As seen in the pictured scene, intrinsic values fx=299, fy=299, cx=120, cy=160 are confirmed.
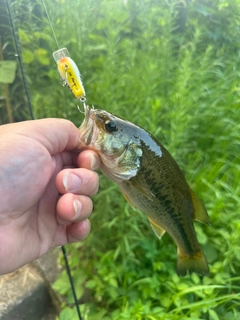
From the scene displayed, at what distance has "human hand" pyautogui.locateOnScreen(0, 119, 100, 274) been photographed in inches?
35.7

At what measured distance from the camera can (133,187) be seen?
1019 millimetres

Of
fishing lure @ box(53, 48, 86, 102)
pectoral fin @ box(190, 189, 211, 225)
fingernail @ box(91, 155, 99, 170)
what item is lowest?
pectoral fin @ box(190, 189, 211, 225)

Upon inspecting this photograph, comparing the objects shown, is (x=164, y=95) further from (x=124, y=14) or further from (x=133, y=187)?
(x=133, y=187)

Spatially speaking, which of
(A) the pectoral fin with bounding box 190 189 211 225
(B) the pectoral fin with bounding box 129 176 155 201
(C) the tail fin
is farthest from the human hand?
(C) the tail fin

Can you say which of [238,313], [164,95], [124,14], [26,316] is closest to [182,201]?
[238,313]

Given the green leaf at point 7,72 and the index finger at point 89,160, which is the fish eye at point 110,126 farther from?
the green leaf at point 7,72

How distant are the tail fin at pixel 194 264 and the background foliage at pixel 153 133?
0.35 ft

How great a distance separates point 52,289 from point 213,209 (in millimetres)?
1075

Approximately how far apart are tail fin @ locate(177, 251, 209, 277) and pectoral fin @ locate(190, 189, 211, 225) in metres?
→ 0.20

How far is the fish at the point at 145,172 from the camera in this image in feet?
3.04

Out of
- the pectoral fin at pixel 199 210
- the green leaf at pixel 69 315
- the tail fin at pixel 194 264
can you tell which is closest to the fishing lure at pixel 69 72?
the pectoral fin at pixel 199 210

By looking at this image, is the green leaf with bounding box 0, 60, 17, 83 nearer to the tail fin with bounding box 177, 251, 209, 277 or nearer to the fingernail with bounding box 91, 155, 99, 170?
the fingernail with bounding box 91, 155, 99, 170

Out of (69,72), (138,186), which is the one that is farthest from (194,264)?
(69,72)

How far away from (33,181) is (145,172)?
0.37 meters
